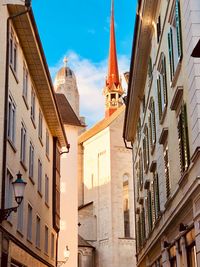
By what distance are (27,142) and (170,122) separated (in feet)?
27.9

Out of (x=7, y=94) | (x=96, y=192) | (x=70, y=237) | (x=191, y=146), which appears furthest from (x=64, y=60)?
(x=191, y=146)

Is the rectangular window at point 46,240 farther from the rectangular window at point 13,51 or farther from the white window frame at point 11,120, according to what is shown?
the rectangular window at point 13,51

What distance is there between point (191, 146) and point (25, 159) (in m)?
11.3

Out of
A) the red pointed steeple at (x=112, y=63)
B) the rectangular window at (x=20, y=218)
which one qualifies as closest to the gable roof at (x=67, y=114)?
the rectangular window at (x=20, y=218)

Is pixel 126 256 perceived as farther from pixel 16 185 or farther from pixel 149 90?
pixel 16 185

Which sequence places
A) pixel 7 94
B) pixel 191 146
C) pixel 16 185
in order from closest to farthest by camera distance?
pixel 191 146, pixel 16 185, pixel 7 94

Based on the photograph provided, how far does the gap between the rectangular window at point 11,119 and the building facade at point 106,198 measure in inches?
1964

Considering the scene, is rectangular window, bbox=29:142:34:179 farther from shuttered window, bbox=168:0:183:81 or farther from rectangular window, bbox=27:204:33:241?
shuttered window, bbox=168:0:183:81

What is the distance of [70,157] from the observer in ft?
184

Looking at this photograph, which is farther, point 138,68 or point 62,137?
point 62,137

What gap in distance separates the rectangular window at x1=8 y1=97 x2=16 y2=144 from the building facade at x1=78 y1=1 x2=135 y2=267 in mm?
49896

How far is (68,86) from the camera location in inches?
3529

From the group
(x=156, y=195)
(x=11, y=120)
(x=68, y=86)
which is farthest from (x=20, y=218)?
(x=68, y=86)

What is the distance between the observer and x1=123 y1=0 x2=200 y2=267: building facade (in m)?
12.9
